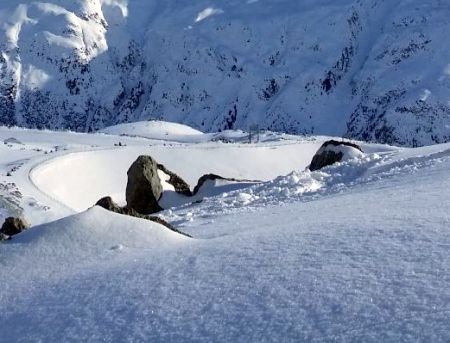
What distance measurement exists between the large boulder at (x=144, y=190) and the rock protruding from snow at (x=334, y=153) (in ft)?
23.5

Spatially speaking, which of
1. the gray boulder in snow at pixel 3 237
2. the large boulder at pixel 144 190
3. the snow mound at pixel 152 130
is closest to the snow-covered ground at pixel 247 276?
the gray boulder in snow at pixel 3 237

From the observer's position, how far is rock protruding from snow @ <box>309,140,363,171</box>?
106 feet

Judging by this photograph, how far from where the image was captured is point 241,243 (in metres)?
10.4

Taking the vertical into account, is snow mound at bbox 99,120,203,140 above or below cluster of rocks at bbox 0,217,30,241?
above

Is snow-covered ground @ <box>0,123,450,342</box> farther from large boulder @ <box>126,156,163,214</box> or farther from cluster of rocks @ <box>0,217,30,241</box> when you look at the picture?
large boulder @ <box>126,156,163,214</box>

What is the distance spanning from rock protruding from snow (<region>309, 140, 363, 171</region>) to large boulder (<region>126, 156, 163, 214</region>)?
7154 millimetres

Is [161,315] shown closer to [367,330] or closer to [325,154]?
[367,330]

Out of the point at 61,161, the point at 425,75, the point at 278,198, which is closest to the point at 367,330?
the point at 278,198

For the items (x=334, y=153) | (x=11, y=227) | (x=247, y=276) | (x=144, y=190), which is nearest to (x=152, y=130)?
(x=334, y=153)

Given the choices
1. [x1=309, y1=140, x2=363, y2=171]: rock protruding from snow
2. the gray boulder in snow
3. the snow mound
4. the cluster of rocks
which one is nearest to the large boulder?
[x1=309, y1=140, x2=363, y2=171]: rock protruding from snow

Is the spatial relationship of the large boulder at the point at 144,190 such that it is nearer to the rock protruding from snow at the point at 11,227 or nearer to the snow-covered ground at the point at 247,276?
the snow-covered ground at the point at 247,276

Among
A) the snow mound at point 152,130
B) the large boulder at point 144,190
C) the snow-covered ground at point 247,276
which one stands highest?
the snow mound at point 152,130

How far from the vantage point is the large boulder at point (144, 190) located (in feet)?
102

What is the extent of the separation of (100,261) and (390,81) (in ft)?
630
